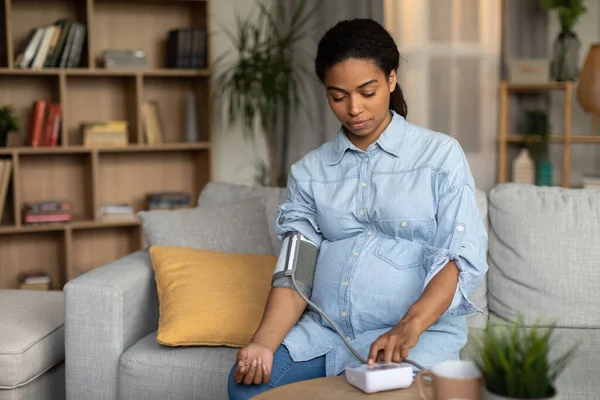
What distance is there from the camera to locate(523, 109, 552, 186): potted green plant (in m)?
4.04

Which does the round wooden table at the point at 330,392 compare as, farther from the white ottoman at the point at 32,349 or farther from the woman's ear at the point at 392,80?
the white ottoman at the point at 32,349

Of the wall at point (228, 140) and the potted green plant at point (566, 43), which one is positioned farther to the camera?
the wall at point (228, 140)

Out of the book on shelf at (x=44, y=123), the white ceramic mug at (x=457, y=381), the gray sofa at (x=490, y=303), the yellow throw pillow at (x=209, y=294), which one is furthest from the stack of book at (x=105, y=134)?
the white ceramic mug at (x=457, y=381)

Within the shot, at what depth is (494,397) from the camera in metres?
0.97

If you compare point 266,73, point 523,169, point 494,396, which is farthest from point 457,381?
point 523,169

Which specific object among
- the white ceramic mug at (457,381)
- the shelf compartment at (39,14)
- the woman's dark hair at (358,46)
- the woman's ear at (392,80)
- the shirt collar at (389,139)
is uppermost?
the shelf compartment at (39,14)

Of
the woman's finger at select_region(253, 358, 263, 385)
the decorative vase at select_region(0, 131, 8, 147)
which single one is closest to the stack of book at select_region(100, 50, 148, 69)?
the decorative vase at select_region(0, 131, 8, 147)

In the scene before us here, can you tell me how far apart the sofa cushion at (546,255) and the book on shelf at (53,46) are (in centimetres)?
243

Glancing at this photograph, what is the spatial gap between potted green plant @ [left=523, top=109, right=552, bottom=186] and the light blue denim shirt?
8.19 feet

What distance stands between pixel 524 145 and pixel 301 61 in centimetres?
128

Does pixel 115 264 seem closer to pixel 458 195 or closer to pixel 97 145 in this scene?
pixel 458 195

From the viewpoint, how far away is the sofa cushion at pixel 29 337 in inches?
79.4

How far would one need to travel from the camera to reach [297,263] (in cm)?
172

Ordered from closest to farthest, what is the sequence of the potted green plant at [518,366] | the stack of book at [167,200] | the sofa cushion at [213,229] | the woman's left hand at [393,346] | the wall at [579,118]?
1. the potted green plant at [518,366]
2. the woman's left hand at [393,346]
3. the sofa cushion at [213,229]
4. the stack of book at [167,200]
5. the wall at [579,118]
